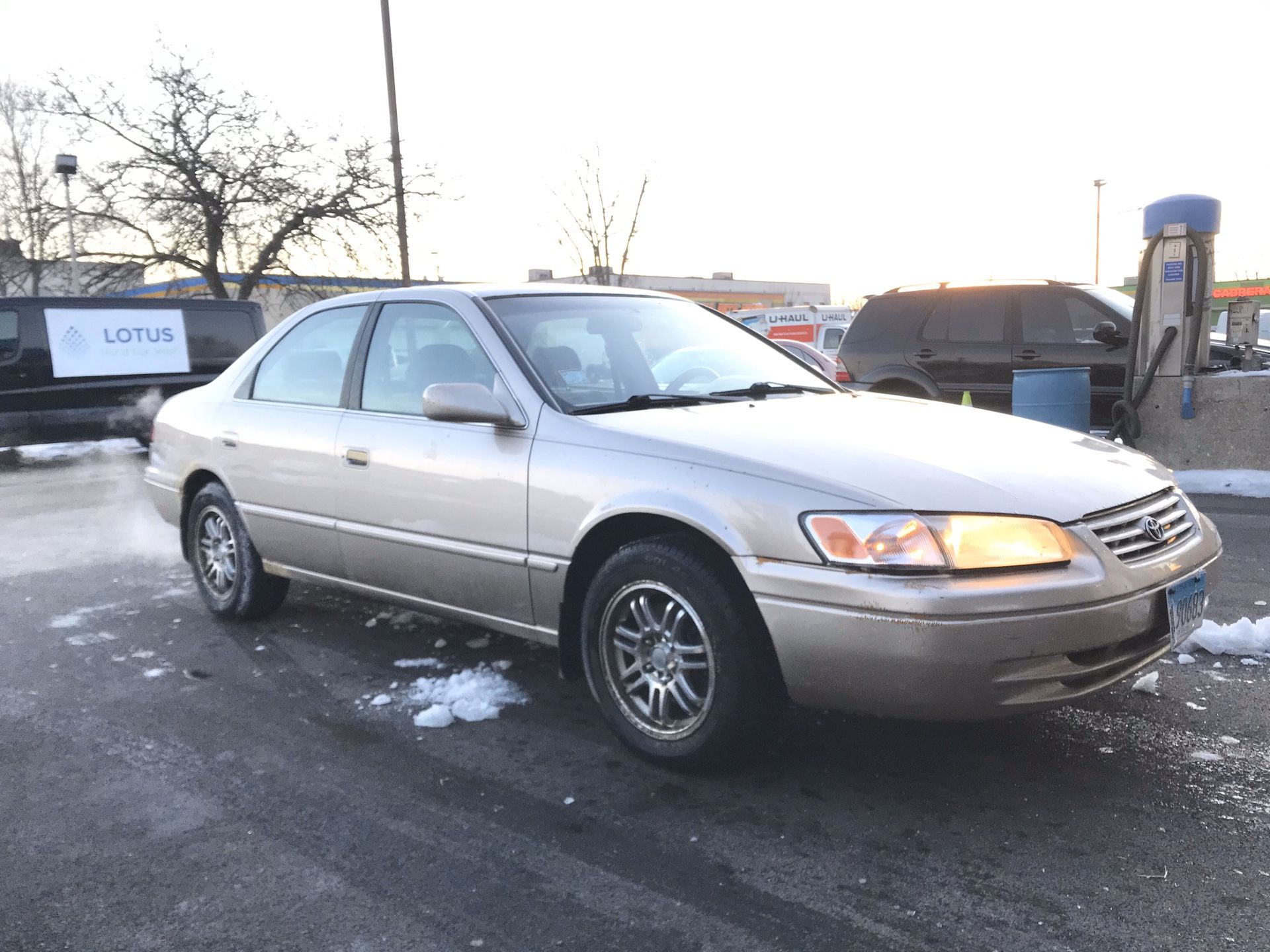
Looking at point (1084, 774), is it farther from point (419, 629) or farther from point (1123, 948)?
point (419, 629)

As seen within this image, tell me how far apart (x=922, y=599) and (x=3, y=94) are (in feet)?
143

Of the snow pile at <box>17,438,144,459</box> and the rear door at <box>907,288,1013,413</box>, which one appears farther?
the snow pile at <box>17,438,144,459</box>

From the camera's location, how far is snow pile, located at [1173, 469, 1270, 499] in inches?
322

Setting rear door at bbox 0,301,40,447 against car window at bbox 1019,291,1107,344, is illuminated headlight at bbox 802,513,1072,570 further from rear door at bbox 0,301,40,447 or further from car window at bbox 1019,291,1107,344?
rear door at bbox 0,301,40,447

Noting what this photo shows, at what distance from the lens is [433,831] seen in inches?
113

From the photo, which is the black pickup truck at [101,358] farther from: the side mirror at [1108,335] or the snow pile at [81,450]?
the side mirror at [1108,335]

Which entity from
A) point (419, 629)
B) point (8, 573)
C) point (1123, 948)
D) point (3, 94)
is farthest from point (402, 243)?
point (3, 94)

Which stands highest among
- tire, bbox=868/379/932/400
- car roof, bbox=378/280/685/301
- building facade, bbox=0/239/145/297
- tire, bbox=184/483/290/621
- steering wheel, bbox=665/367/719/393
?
building facade, bbox=0/239/145/297

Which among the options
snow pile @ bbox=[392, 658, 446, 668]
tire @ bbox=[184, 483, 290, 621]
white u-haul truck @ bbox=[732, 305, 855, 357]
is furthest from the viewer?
white u-haul truck @ bbox=[732, 305, 855, 357]

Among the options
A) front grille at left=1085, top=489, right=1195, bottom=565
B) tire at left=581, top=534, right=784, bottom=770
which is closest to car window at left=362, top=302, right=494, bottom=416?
tire at left=581, top=534, right=784, bottom=770

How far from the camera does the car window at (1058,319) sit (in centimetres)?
959

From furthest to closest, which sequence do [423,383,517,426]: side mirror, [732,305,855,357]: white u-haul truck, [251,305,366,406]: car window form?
[732,305,855,357]: white u-haul truck
[251,305,366,406]: car window
[423,383,517,426]: side mirror

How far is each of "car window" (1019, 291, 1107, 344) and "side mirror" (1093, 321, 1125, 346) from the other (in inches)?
12.9

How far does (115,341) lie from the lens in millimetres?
12617
